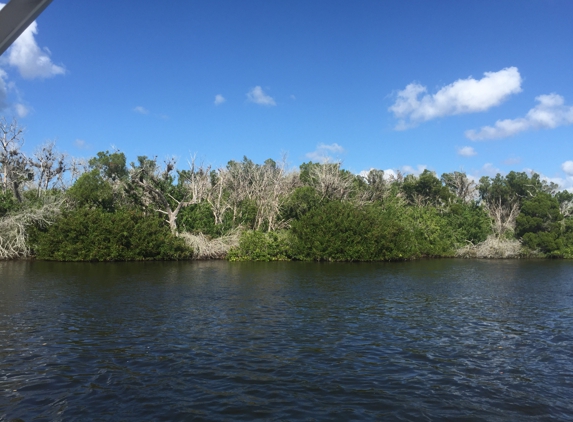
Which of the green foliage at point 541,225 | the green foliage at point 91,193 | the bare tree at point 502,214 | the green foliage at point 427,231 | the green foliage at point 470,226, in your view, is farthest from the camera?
the bare tree at point 502,214

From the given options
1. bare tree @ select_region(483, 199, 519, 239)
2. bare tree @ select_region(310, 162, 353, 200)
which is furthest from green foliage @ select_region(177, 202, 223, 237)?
bare tree @ select_region(483, 199, 519, 239)

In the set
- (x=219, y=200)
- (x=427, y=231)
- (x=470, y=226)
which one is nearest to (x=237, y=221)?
(x=219, y=200)

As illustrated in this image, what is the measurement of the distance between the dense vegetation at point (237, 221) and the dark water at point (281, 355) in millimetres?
18888

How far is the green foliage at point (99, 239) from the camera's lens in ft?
126

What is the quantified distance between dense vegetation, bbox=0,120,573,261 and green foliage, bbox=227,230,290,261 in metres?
0.09

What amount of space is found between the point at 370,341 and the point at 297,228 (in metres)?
30.9

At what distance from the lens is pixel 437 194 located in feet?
217

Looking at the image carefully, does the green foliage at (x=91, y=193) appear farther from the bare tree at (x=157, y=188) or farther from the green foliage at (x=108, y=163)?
the green foliage at (x=108, y=163)

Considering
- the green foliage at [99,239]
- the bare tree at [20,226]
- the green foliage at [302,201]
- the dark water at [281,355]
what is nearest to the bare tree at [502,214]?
the green foliage at [302,201]

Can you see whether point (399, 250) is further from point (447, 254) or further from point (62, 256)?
point (62, 256)

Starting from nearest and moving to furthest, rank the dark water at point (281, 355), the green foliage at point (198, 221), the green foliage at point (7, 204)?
the dark water at point (281, 355) < the green foliage at point (7, 204) < the green foliage at point (198, 221)

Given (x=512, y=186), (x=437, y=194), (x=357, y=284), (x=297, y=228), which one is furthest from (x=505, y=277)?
(x=512, y=186)

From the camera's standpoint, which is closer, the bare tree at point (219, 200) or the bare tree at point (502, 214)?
the bare tree at point (219, 200)

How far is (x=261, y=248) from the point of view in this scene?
43.2 meters
